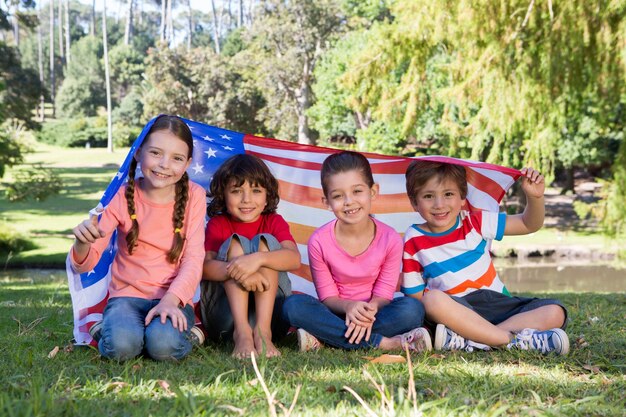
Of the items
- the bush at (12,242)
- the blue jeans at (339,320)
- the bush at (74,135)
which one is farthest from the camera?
the bush at (74,135)

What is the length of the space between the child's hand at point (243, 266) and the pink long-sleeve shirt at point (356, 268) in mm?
394

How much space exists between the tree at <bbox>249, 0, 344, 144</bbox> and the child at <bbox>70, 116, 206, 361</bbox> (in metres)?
27.1

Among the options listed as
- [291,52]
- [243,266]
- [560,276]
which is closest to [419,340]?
[243,266]

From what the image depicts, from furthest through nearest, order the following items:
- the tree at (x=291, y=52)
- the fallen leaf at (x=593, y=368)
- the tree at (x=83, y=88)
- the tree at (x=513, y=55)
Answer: the tree at (x=83, y=88)
the tree at (x=291, y=52)
the tree at (x=513, y=55)
the fallen leaf at (x=593, y=368)

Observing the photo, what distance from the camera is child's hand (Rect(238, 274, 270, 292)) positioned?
304cm

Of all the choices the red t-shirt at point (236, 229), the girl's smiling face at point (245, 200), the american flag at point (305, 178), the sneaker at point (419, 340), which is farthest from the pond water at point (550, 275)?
the sneaker at point (419, 340)

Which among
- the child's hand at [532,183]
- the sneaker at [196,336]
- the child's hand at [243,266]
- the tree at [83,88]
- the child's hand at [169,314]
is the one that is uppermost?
the tree at [83,88]

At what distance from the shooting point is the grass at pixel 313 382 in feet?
6.56

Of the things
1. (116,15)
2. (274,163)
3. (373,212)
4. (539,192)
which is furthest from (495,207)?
(116,15)

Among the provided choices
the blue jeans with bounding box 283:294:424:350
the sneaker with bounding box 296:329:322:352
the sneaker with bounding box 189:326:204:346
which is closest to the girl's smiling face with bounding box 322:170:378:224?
the blue jeans with bounding box 283:294:424:350

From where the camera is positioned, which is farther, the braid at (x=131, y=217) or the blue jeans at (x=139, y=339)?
the braid at (x=131, y=217)

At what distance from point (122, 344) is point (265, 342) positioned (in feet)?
1.89

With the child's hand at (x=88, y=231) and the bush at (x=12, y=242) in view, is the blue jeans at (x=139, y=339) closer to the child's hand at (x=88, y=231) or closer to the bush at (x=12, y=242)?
the child's hand at (x=88, y=231)

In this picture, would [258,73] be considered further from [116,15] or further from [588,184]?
[116,15]
